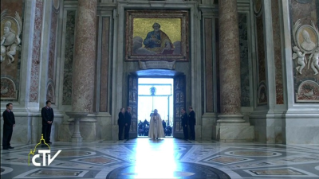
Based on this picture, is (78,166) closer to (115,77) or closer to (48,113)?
(48,113)

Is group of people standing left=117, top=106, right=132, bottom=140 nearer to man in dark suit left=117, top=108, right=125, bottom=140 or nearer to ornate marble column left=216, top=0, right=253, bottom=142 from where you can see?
man in dark suit left=117, top=108, right=125, bottom=140

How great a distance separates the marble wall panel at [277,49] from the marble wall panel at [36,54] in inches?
299

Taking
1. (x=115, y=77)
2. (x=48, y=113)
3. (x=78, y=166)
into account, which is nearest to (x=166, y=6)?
(x=115, y=77)

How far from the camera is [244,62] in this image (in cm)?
1134

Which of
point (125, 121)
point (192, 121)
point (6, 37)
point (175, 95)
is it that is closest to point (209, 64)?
point (175, 95)

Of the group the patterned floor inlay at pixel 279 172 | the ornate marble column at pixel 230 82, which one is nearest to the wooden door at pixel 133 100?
the ornate marble column at pixel 230 82

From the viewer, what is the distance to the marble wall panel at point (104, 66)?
37.8ft

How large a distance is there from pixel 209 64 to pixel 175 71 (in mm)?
1433

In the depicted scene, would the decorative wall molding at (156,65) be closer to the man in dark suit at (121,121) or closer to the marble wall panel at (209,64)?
the marble wall panel at (209,64)

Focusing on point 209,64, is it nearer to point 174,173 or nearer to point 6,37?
point 174,173

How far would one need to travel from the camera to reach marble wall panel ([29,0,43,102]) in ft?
28.0

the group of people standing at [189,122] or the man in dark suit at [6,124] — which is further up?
the man in dark suit at [6,124]

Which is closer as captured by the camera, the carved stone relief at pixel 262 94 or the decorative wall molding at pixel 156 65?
the carved stone relief at pixel 262 94

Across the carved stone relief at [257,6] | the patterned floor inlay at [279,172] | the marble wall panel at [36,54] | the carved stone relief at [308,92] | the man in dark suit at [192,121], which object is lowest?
the patterned floor inlay at [279,172]
